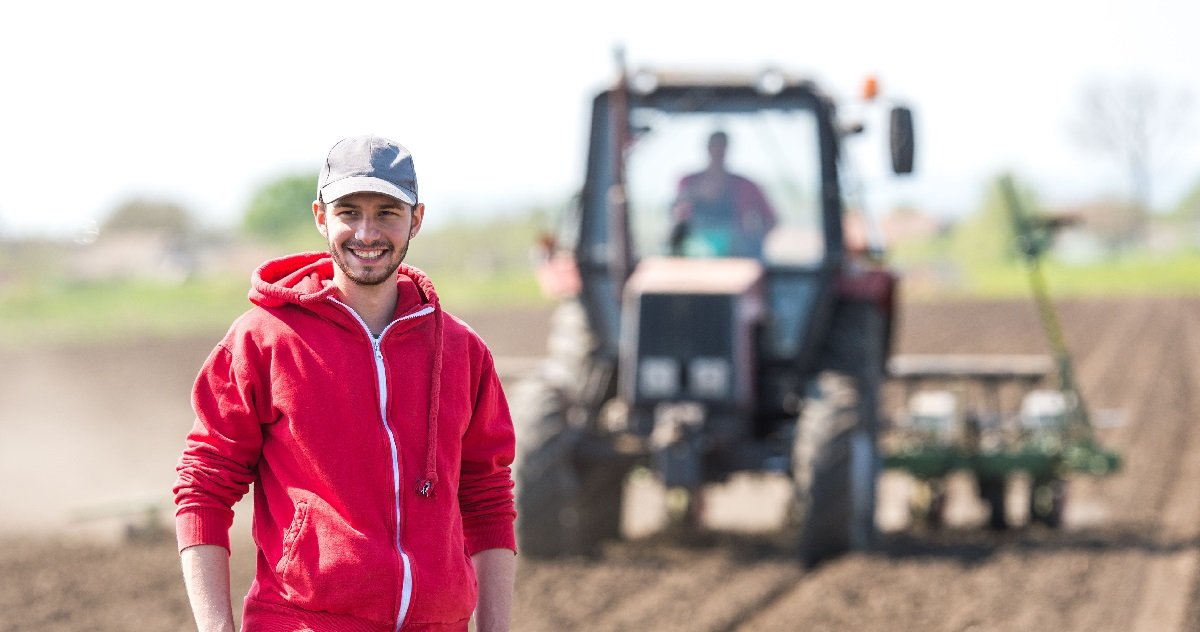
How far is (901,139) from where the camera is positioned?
7750mm

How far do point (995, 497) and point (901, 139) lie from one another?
3208mm

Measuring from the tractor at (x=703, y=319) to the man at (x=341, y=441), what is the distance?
555 cm

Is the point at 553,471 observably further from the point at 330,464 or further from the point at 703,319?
the point at 330,464

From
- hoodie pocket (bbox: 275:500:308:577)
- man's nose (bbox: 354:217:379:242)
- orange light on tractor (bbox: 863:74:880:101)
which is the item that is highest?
orange light on tractor (bbox: 863:74:880:101)

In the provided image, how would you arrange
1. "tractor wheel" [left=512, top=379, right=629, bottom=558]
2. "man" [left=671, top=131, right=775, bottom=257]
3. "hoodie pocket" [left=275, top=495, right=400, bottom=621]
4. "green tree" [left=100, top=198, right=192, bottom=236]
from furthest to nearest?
"green tree" [left=100, top=198, right=192, bottom=236], "man" [left=671, top=131, right=775, bottom=257], "tractor wheel" [left=512, top=379, right=629, bottom=558], "hoodie pocket" [left=275, top=495, right=400, bottom=621]

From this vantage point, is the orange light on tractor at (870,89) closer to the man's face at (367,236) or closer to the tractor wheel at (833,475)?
the tractor wheel at (833,475)

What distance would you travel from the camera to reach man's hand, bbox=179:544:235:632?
114 inches

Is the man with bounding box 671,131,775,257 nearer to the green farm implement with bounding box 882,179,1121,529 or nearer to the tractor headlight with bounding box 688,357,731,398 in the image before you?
the tractor headlight with bounding box 688,357,731,398

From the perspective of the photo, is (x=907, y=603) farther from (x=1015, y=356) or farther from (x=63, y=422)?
(x=1015, y=356)

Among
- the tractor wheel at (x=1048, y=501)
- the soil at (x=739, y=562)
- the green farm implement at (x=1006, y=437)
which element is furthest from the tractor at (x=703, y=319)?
the tractor wheel at (x=1048, y=501)

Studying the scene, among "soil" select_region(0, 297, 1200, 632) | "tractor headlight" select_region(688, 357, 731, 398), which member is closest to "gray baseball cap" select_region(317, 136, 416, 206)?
"soil" select_region(0, 297, 1200, 632)

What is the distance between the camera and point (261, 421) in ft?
9.80

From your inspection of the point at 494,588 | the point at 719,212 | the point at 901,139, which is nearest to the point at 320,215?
the point at 494,588

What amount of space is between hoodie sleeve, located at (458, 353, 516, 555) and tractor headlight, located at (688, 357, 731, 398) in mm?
5607
